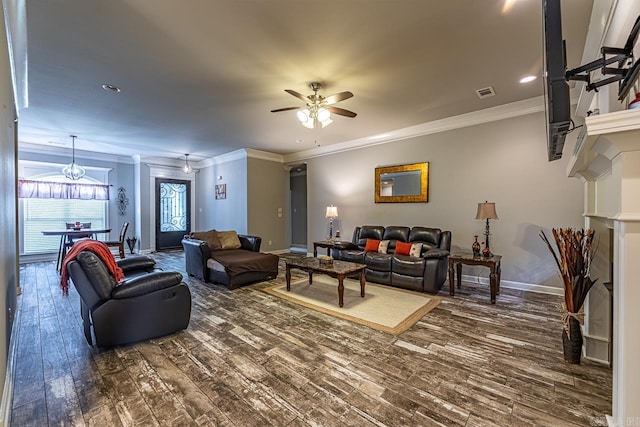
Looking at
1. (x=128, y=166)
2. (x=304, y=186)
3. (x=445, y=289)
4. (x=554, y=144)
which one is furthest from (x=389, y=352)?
(x=128, y=166)

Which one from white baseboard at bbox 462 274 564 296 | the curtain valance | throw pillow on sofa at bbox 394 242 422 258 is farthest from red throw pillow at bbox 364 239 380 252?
the curtain valance

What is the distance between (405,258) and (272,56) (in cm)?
324

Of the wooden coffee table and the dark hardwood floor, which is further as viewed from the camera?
the wooden coffee table

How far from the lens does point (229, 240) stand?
17.2ft

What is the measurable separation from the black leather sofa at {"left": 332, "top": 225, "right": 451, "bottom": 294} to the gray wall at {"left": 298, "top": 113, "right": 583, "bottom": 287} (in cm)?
49

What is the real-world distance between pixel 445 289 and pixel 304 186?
532 cm

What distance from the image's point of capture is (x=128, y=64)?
9.73ft

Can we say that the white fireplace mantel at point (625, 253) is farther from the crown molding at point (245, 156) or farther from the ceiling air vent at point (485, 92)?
the crown molding at point (245, 156)

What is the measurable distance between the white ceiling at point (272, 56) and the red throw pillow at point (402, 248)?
2.15 metres

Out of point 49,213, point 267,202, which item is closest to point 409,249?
point 267,202

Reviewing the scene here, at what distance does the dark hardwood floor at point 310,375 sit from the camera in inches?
66.0

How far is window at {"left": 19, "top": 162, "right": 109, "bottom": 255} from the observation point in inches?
247

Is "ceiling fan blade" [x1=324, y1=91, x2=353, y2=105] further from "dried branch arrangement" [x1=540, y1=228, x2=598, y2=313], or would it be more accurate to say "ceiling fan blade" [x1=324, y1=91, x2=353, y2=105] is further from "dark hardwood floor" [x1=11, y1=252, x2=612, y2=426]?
"dark hardwood floor" [x1=11, y1=252, x2=612, y2=426]

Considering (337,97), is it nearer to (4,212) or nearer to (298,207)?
(4,212)
